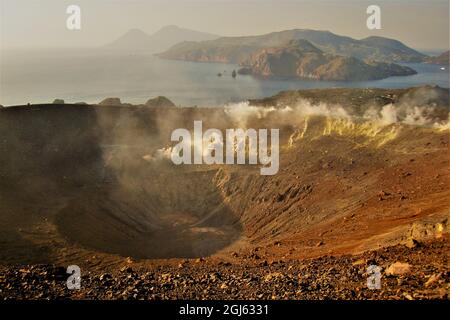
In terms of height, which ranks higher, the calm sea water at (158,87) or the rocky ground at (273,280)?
the calm sea water at (158,87)

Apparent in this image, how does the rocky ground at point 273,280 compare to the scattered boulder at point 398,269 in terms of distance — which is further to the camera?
the scattered boulder at point 398,269

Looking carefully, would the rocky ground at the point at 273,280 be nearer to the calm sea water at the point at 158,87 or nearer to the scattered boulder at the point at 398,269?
the scattered boulder at the point at 398,269

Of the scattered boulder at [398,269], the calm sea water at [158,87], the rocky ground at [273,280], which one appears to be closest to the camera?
the rocky ground at [273,280]

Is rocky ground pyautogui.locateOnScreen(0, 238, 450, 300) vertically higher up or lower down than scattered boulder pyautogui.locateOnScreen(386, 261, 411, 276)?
lower down

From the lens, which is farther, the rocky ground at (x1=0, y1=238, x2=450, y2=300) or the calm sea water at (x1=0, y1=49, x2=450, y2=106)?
the calm sea water at (x1=0, y1=49, x2=450, y2=106)

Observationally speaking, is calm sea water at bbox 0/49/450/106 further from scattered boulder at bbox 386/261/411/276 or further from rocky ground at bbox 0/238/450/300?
scattered boulder at bbox 386/261/411/276

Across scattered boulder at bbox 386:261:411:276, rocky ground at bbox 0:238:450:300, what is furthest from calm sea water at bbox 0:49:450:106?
scattered boulder at bbox 386:261:411:276

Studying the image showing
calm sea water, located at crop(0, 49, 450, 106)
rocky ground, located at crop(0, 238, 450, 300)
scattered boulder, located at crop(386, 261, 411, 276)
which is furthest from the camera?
calm sea water, located at crop(0, 49, 450, 106)

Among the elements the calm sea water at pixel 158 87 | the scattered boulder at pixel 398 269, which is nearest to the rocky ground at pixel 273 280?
the scattered boulder at pixel 398 269

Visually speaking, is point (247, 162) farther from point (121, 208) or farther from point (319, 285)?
point (319, 285)

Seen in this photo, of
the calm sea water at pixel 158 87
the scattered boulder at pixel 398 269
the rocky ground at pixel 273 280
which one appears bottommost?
the rocky ground at pixel 273 280
